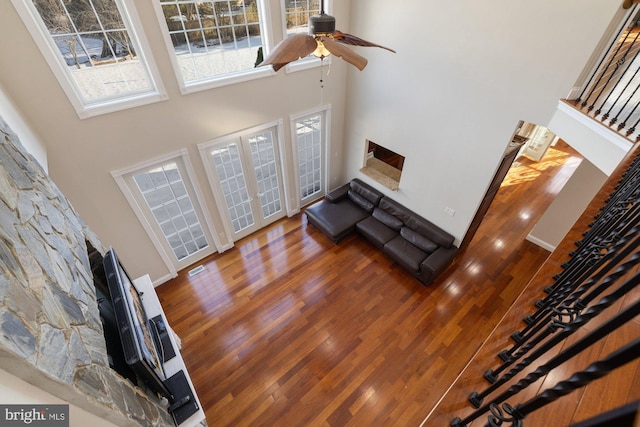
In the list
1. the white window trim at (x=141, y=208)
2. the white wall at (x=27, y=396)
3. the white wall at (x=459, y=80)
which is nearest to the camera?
the white wall at (x=27, y=396)

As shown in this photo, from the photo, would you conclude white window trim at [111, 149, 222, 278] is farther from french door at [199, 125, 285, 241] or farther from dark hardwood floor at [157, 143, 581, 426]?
dark hardwood floor at [157, 143, 581, 426]

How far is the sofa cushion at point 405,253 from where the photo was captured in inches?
189

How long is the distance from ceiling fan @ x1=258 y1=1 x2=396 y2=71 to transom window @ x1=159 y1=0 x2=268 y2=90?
6.01 feet

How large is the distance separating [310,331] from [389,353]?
118 cm

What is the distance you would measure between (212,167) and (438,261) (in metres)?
4.05

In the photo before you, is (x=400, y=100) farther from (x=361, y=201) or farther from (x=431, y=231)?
(x=431, y=231)

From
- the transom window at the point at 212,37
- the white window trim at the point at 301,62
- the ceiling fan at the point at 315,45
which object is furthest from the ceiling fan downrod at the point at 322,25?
the white window trim at the point at 301,62

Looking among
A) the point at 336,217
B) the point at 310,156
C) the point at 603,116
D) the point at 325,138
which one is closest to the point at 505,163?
the point at 603,116

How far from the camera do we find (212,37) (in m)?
3.72

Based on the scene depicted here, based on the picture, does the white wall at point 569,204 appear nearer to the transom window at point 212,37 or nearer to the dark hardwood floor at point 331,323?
the dark hardwood floor at point 331,323

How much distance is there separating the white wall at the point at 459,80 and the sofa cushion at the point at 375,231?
0.67 m

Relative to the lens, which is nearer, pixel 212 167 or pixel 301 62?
pixel 212 167

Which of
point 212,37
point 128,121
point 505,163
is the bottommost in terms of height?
point 505,163

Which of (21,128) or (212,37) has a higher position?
(212,37)
